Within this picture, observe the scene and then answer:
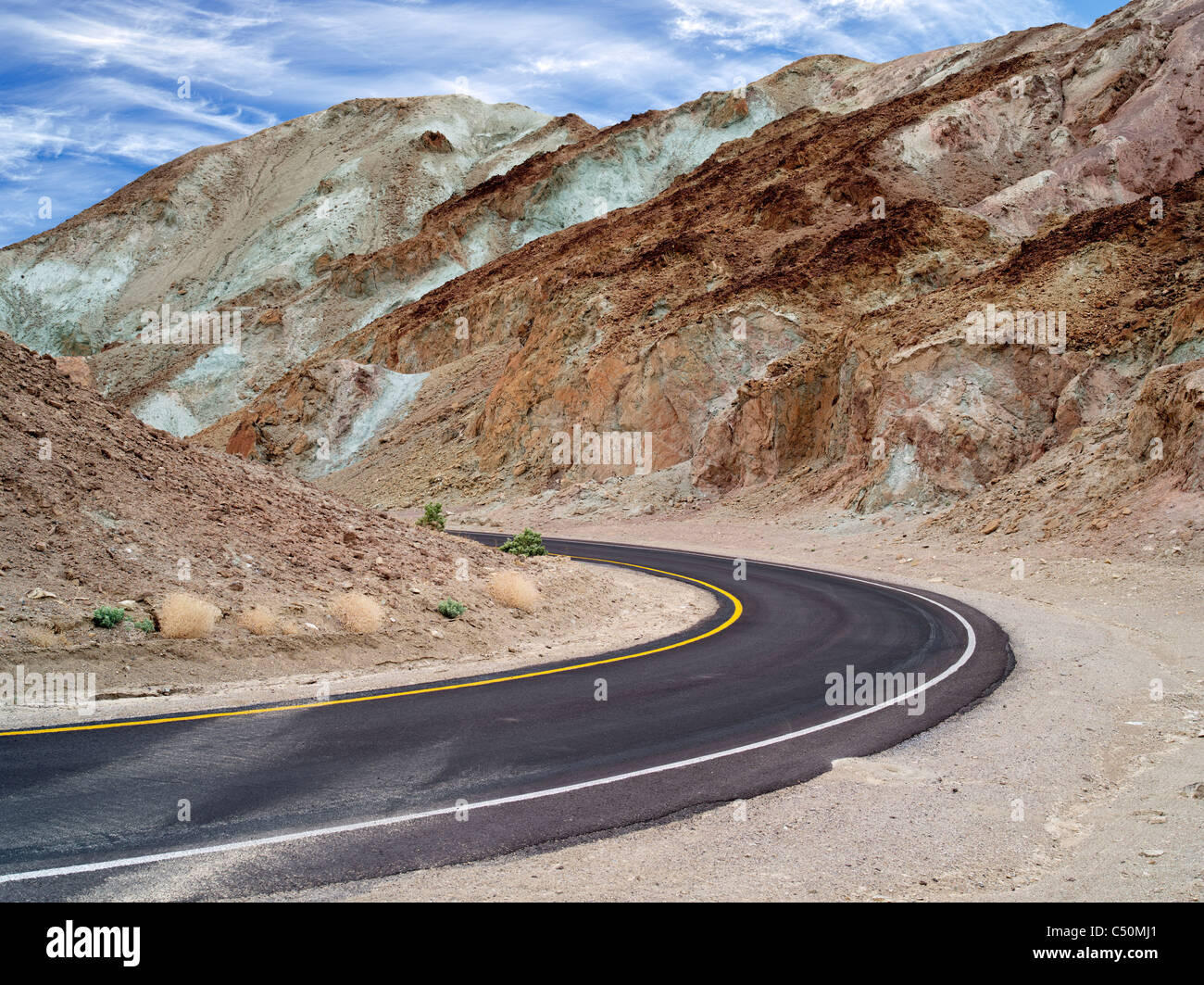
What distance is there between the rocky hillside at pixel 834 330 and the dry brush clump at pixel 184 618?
20.5 m

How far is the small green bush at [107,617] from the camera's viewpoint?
410 inches

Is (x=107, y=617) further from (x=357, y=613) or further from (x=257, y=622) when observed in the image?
(x=357, y=613)

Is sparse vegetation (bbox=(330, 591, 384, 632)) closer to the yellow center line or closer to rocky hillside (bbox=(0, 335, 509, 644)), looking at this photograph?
rocky hillside (bbox=(0, 335, 509, 644))

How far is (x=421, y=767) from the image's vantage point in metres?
7.19

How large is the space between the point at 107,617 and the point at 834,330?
3689cm

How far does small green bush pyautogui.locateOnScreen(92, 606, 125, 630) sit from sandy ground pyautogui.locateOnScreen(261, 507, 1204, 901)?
7.08 meters

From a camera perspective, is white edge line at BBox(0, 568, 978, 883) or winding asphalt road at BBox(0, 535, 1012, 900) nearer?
white edge line at BBox(0, 568, 978, 883)

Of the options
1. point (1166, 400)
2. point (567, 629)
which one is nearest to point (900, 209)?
point (1166, 400)

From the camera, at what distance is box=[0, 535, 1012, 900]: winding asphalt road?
210 inches

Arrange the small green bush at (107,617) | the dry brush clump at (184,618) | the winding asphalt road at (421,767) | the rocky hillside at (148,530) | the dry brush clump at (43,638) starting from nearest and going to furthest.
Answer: the winding asphalt road at (421,767) < the dry brush clump at (43,638) < the small green bush at (107,617) < the dry brush clump at (184,618) < the rocky hillside at (148,530)

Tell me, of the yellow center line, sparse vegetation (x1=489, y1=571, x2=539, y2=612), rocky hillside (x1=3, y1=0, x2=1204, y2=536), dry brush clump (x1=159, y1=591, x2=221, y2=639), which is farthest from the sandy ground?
rocky hillside (x1=3, y1=0, x2=1204, y2=536)

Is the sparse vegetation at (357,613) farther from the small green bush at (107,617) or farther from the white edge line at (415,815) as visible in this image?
the white edge line at (415,815)
